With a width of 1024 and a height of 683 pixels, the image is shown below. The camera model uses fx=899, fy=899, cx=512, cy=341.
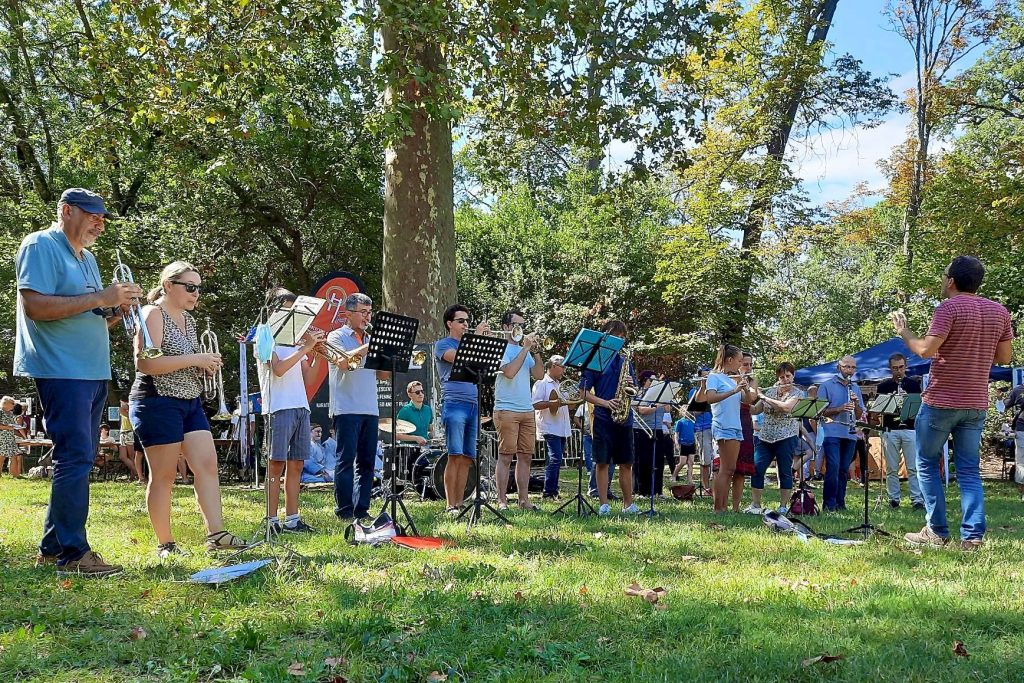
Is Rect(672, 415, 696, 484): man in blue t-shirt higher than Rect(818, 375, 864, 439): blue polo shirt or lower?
lower

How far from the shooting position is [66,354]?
17.5 feet

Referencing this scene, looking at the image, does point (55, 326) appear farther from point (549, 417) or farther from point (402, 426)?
point (549, 417)

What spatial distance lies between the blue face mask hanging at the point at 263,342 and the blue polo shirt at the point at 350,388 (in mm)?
1652

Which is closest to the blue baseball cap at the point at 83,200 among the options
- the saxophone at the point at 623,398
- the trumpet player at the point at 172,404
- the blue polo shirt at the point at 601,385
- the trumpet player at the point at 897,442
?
the trumpet player at the point at 172,404

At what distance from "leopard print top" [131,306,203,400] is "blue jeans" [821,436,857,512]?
7555mm

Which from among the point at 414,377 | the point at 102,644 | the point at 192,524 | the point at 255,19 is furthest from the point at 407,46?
the point at 102,644

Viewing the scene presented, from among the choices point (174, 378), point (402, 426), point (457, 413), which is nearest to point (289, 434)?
point (457, 413)

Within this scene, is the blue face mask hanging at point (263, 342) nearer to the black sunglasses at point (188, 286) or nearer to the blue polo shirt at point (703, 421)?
the black sunglasses at point (188, 286)

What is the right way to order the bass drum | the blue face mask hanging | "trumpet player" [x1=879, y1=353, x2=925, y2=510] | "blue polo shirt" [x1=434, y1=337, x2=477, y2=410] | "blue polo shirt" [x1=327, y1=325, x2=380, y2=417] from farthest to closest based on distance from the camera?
1. the bass drum
2. "trumpet player" [x1=879, y1=353, x2=925, y2=510]
3. "blue polo shirt" [x1=434, y1=337, x2=477, y2=410]
4. "blue polo shirt" [x1=327, y1=325, x2=380, y2=417]
5. the blue face mask hanging

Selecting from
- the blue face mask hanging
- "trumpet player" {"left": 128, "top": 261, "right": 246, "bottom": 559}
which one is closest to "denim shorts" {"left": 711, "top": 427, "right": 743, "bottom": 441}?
the blue face mask hanging

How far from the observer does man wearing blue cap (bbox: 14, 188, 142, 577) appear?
5230 millimetres

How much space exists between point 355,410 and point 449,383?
42.8 inches

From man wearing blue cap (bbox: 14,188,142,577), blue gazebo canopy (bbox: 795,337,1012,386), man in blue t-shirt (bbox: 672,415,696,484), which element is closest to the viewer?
man wearing blue cap (bbox: 14,188,142,577)

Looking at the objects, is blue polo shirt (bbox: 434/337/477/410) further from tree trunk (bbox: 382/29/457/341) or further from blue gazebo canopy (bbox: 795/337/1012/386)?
blue gazebo canopy (bbox: 795/337/1012/386)
